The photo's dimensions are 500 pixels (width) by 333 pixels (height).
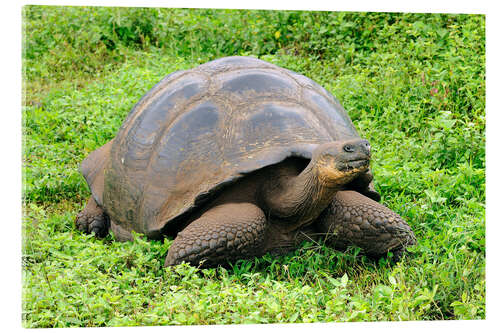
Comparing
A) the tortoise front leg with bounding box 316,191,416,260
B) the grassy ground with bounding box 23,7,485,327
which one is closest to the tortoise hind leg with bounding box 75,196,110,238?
the grassy ground with bounding box 23,7,485,327

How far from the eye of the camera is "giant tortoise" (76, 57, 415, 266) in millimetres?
3227

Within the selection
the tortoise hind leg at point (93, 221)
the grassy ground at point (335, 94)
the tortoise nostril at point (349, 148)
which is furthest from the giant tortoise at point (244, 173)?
the tortoise hind leg at point (93, 221)

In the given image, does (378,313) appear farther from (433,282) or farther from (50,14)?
(50,14)

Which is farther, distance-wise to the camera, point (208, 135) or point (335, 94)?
point (335, 94)

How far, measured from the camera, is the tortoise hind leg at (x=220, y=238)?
126 inches

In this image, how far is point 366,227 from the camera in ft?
11.3

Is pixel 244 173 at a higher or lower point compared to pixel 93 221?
higher

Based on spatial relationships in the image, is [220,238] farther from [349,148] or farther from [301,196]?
[349,148]

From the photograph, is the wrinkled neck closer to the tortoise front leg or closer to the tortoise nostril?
the tortoise front leg

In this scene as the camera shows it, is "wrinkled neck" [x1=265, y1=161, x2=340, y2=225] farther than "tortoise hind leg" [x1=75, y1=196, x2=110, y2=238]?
No

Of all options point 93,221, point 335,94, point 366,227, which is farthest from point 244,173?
point 335,94

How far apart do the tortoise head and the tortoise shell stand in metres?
0.17

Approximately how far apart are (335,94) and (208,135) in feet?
8.09
